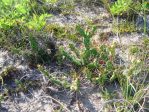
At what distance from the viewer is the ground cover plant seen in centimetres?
336

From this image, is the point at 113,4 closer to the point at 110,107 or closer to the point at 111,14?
the point at 111,14

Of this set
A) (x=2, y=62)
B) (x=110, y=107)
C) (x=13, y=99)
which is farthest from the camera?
(x=2, y=62)

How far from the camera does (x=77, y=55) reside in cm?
367

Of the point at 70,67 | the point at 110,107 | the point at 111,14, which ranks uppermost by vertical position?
the point at 111,14

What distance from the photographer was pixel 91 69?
355 centimetres

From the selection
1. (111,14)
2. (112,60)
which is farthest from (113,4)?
(112,60)

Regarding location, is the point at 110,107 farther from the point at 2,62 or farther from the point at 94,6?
the point at 94,6

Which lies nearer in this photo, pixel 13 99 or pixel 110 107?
pixel 110 107

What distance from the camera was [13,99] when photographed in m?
3.46

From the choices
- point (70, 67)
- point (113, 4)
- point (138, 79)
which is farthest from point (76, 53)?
point (113, 4)

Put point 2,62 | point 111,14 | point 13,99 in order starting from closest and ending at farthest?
point 13,99 < point 2,62 < point 111,14

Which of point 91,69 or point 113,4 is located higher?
point 113,4

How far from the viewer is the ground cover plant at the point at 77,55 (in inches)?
132

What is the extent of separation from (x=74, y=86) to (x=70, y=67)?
353 millimetres
